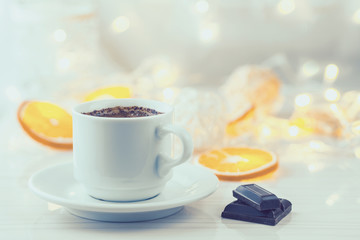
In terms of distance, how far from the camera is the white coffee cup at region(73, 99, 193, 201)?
0.73 m

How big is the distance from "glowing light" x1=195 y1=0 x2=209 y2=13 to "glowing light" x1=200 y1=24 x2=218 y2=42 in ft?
0.17

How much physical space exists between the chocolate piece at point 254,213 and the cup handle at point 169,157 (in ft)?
0.33

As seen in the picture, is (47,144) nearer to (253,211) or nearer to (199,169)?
(199,169)

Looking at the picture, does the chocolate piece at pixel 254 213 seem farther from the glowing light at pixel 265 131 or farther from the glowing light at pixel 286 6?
the glowing light at pixel 286 6

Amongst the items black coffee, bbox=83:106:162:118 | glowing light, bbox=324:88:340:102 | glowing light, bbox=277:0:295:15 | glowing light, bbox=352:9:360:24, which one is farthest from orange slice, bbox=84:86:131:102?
glowing light, bbox=352:9:360:24

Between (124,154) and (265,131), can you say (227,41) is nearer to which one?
(265,131)

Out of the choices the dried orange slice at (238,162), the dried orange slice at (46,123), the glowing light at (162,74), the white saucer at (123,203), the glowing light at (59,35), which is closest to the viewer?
the white saucer at (123,203)

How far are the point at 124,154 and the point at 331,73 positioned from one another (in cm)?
109

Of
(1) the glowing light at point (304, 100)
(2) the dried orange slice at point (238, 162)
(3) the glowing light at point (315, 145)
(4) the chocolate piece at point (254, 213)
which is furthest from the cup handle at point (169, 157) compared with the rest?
(1) the glowing light at point (304, 100)

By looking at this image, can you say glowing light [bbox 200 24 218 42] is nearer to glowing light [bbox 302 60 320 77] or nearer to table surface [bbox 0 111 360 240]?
glowing light [bbox 302 60 320 77]

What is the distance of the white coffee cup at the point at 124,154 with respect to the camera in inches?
28.7

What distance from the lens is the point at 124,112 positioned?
81 cm

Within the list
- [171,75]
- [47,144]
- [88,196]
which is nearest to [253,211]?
[88,196]

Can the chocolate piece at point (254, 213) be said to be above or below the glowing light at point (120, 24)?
below
